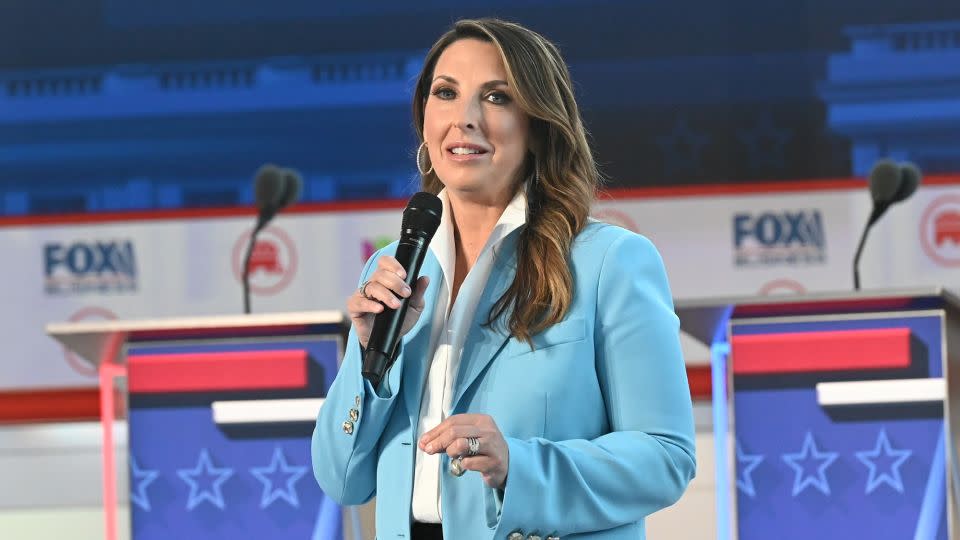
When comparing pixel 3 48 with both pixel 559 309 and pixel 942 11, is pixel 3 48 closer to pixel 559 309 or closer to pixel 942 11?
pixel 942 11

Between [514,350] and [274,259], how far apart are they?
3913mm

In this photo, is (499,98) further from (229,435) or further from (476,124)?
(229,435)

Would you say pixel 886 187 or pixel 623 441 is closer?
pixel 623 441

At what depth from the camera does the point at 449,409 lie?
149cm

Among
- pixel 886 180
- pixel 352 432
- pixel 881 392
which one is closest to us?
pixel 352 432

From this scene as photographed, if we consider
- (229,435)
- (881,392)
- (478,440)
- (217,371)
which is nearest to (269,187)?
(217,371)

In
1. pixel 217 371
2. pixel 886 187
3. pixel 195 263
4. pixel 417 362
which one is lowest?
pixel 217 371

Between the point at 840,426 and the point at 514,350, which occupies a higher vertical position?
the point at 514,350

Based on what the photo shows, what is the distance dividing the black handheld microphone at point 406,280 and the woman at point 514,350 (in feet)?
0.06

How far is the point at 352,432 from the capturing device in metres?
1.51

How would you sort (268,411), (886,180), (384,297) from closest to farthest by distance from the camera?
(384,297)
(268,411)
(886,180)

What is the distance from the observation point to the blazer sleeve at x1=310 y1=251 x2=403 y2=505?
1.50 meters

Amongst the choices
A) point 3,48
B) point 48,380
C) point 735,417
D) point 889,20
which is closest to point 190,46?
point 3,48

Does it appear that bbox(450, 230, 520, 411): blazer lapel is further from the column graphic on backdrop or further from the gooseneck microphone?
the column graphic on backdrop
